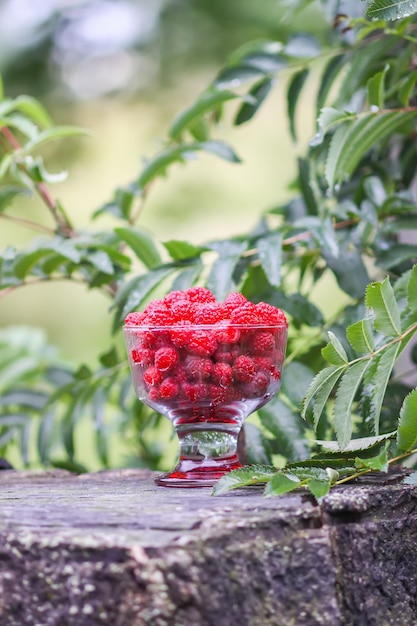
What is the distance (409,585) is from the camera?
0.67 metres

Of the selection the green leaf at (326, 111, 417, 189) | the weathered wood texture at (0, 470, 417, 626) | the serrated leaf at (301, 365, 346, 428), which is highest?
the green leaf at (326, 111, 417, 189)

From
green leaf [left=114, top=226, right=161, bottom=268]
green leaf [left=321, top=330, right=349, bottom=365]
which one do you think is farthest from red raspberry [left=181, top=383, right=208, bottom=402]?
green leaf [left=114, top=226, right=161, bottom=268]

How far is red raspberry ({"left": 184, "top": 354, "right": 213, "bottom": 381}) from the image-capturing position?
71 centimetres

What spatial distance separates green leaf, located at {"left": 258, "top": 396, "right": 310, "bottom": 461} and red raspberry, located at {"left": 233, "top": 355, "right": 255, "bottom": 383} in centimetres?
18

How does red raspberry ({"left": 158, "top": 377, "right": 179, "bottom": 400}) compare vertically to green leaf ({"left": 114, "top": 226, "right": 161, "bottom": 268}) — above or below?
below

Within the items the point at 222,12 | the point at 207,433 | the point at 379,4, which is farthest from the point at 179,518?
the point at 222,12

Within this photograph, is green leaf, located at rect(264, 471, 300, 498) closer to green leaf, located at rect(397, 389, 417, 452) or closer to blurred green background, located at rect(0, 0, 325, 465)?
green leaf, located at rect(397, 389, 417, 452)

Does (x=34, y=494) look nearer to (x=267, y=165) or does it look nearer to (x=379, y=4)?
(x=379, y=4)

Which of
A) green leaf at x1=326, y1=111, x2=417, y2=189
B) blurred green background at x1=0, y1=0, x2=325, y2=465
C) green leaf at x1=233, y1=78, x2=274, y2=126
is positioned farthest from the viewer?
blurred green background at x1=0, y1=0, x2=325, y2=465

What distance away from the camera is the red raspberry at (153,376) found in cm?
73

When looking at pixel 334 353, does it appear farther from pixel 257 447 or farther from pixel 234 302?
pixel 257 447

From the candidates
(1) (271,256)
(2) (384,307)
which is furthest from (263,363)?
(1) (271,256)

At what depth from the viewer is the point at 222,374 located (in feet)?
2.34

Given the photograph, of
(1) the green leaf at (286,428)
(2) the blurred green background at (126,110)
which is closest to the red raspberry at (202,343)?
(1) the green leaf at (286,428)
